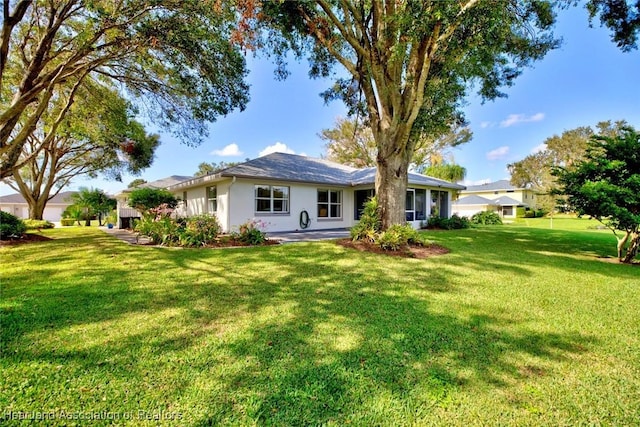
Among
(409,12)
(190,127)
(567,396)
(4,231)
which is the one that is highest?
(409,12)

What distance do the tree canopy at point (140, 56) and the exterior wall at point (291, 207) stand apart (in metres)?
2.74

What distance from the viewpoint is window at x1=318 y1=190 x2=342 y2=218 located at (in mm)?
14475

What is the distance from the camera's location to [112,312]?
3.63 m

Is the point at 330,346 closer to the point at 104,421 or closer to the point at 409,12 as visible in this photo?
the point at 104,421

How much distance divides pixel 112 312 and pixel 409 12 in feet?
24.6

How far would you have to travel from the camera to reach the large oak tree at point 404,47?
6262 mm

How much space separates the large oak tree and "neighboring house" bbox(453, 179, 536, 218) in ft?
94.4

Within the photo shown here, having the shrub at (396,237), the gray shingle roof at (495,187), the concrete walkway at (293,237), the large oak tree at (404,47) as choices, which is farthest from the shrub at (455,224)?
the gray shingle roof at (495,187)

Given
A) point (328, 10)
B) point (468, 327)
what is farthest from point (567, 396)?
point (328, 10)

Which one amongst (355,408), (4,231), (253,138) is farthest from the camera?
(253,138)

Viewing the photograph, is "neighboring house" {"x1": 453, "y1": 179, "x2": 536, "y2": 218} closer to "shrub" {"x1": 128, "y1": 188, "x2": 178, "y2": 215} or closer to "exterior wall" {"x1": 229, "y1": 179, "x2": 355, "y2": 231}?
"exterior wall" {"x1": 229, "y1": 179, "x2": 355, "y2": 231}

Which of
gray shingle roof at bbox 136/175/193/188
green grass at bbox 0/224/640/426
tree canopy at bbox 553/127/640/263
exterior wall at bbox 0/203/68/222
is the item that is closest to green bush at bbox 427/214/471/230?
tree canopy at bbox 553/127/640/263

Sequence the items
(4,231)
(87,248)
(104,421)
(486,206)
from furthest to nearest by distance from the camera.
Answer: (486,206)
(4,231)
(87,248)
(104,421)

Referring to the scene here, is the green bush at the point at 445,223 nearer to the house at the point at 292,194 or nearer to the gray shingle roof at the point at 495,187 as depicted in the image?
the house at the point at 292,194
